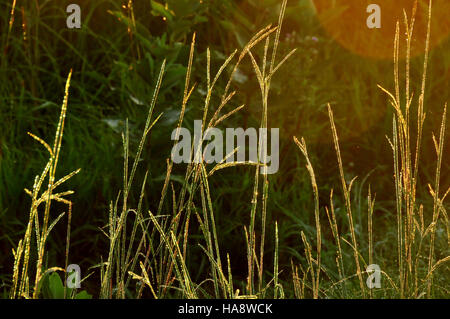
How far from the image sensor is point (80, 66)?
3.58 m

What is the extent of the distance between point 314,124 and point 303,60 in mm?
370

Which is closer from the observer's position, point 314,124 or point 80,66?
point 314,124

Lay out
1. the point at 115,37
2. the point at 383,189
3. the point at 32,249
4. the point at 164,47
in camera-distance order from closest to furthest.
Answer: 1. the point at 32,249
2. the point at 164,47
3. the point at 383,189
4. the point at 115,37

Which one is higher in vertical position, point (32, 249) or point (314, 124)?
point (314, 124)

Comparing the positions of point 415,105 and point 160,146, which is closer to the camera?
Result: point 160,146

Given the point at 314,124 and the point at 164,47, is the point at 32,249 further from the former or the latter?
the point at 314,124

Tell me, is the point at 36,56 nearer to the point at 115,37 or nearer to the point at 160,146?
the point at 115,37

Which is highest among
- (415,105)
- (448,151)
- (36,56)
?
(36,56)

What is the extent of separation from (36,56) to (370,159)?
167cm

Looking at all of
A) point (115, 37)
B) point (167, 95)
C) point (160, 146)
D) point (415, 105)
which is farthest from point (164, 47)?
point (415, 105)

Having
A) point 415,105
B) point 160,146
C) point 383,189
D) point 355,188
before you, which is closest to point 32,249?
point 160,146
